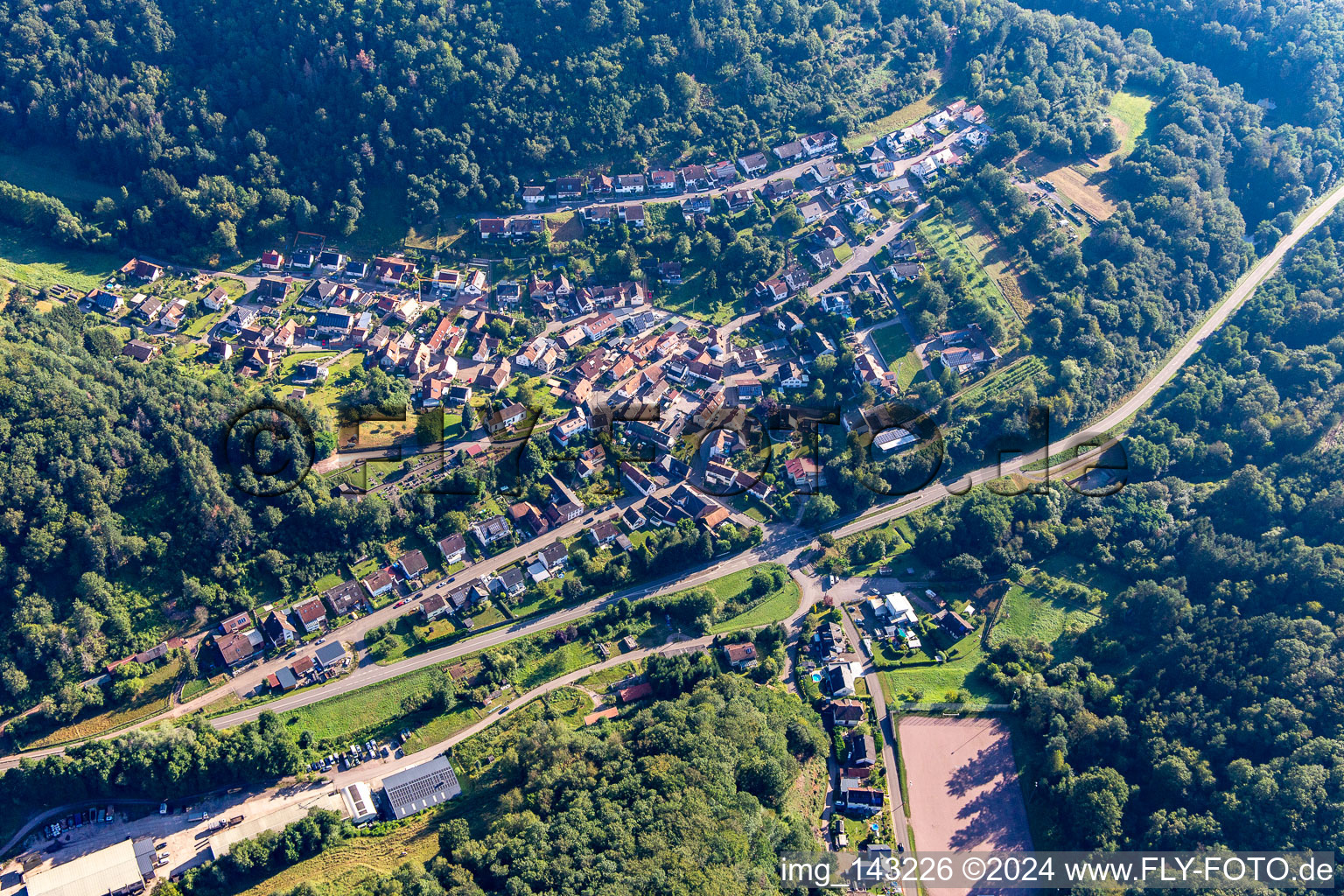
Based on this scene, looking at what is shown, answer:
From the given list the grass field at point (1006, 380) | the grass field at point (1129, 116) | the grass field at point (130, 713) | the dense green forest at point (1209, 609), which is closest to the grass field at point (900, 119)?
the grass field at point (1129, 116)

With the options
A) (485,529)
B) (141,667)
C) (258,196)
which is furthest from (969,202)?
(141,667)

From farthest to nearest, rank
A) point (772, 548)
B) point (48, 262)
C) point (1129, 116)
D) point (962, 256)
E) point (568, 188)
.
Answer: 1. point (1129, 116)
2. point (568, 188)
3. point (962, 256)
4. point (48, 262)
5. point (772, 548)

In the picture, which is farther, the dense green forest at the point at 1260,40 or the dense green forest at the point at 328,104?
the dense green forest at the point at 1260,40

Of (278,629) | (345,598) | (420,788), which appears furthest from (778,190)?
(420,788)

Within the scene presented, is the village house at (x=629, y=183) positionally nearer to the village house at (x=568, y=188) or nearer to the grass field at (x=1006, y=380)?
the village house at (x=568, y=188)

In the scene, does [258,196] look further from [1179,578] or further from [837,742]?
[1179,578]

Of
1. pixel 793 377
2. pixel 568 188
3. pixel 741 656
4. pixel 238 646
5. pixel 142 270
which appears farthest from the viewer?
pixel 568 188

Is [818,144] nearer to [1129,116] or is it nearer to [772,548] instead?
[1129,116]
